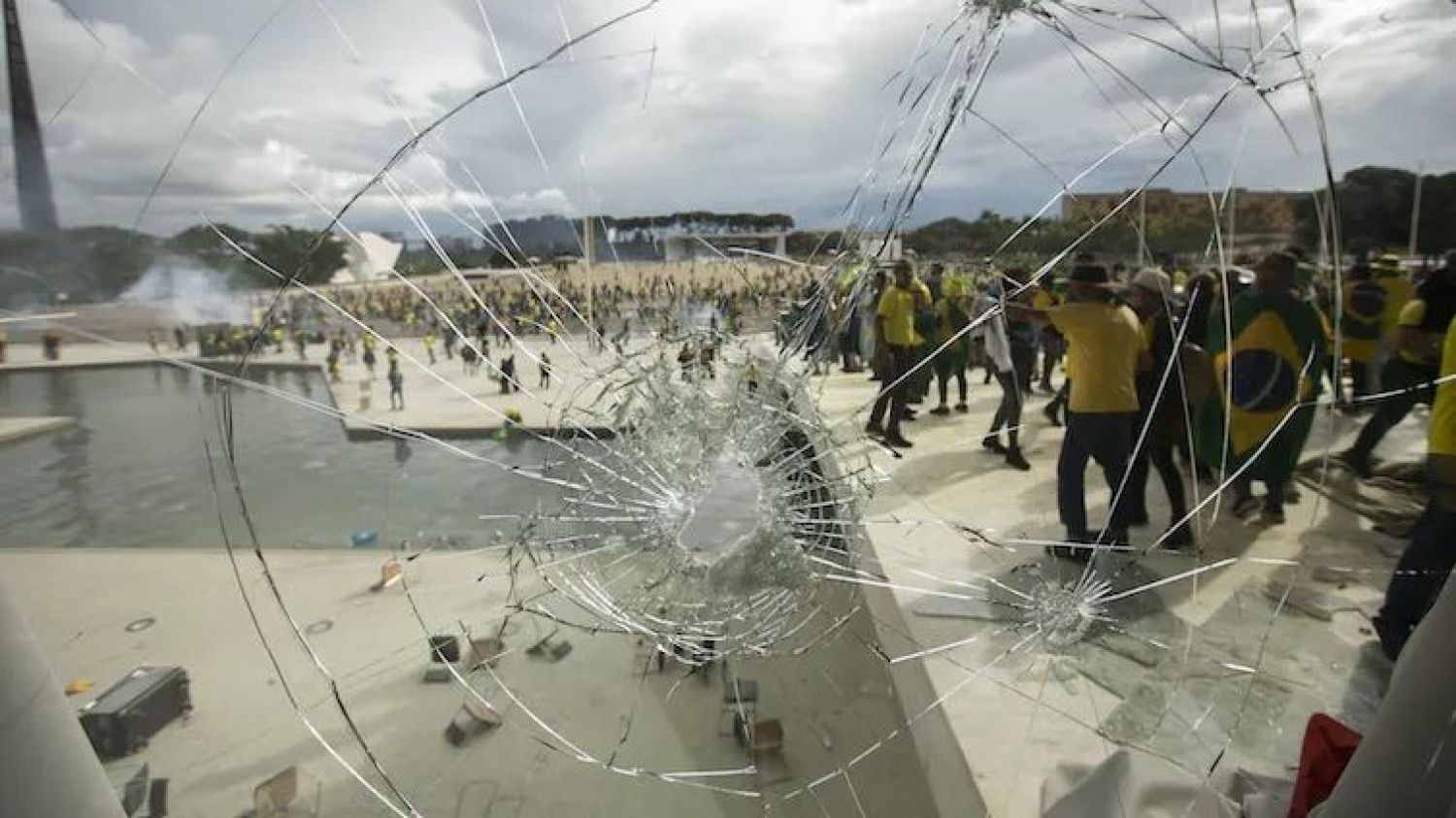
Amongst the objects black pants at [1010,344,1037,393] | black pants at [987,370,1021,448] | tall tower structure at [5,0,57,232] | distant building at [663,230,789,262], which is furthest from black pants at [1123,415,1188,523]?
tall tower structure at [5,0,57,232]

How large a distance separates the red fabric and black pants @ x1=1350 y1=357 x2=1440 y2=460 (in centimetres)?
105

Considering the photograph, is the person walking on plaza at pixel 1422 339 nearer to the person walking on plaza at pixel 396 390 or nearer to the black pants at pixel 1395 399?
the black pants at pixel 1395 399

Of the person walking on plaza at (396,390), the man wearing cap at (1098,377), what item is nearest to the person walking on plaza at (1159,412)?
the man wearing cap at (1098,377)

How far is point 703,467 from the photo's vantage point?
8.42 feet

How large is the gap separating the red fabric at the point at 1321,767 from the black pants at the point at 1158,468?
1.64 meters

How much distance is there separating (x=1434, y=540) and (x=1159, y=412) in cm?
105

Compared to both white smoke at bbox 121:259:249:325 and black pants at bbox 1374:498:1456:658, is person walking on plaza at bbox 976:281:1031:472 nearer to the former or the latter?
black pants at bbox 1374:498:1456:658

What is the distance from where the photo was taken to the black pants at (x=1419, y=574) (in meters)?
1.93

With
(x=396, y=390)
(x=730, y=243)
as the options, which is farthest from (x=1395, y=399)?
(x=396, y=390)

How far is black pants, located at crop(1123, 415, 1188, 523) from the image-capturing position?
117 inches

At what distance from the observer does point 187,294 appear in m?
1.93

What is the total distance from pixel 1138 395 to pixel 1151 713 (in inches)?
55.2

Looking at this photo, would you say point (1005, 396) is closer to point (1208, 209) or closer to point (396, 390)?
point (1208, 209)

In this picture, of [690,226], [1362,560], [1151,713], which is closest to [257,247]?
[690,226]
